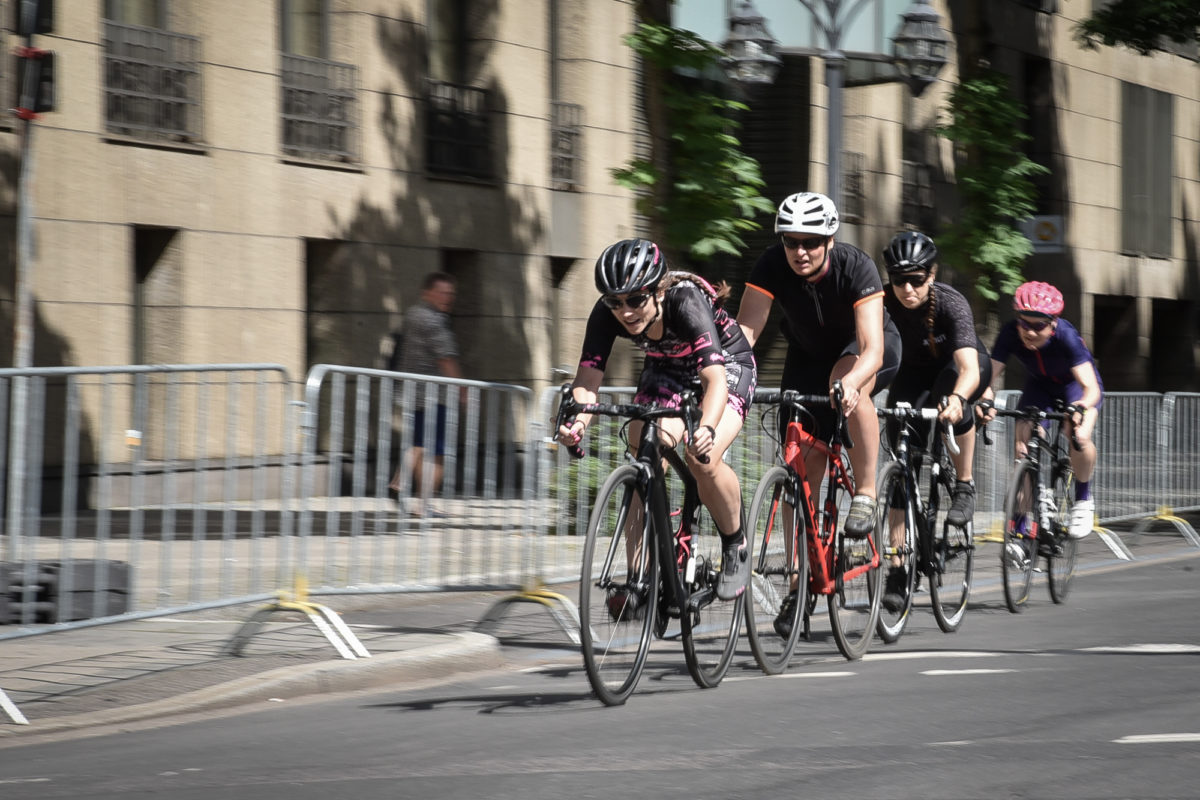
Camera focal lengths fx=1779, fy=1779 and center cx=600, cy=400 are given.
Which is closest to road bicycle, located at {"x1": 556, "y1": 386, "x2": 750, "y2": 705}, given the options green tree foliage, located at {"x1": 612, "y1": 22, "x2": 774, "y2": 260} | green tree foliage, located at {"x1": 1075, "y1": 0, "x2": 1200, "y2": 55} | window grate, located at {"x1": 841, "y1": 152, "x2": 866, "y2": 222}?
green tree foliage, located at {"x1": 612, "y1": 22, "x2": 774, "y2": 260}

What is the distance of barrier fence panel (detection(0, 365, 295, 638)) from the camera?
6719 mm

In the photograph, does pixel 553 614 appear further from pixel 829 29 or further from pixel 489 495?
pixel 829 29

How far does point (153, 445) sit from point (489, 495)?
Result: 6.11ft

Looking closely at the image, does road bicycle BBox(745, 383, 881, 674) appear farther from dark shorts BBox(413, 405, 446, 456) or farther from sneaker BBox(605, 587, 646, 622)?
dark shorts BBox(413, 405, 446, 456)

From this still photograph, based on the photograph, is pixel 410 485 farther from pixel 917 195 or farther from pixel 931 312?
pixel 917 195

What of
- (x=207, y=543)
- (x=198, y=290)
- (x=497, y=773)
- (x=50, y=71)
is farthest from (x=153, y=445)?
(x=198, y=290)

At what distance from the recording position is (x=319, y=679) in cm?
713

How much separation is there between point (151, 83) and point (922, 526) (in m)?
9.27

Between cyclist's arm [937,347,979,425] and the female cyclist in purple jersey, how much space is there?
1.12 m

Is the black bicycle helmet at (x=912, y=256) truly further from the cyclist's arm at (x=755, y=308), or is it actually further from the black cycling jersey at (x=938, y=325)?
the cyclist's arm at (x=755, y=308)

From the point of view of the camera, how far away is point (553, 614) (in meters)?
8.48

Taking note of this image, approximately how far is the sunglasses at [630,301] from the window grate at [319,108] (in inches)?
425

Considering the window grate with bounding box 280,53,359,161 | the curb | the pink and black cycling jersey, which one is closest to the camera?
the curb

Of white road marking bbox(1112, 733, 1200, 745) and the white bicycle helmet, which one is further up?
the white bicycle helmet
